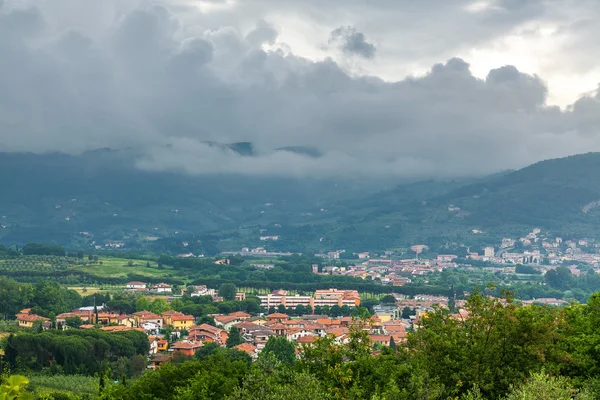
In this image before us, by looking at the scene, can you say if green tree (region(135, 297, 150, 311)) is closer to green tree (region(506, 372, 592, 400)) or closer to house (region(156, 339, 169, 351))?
house (region(156, 339, 169, 351))

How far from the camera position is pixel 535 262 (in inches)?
6245

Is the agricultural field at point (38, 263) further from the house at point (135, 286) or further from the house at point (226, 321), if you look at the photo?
the house at point (226, 321)

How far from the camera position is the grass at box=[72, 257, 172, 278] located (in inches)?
3812

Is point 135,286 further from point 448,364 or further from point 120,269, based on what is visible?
point 448,364

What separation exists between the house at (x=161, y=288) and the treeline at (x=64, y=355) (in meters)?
41.0

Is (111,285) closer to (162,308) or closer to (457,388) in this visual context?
(162,308)

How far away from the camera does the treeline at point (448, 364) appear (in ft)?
60.3

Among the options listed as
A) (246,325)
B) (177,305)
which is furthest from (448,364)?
(177,305)

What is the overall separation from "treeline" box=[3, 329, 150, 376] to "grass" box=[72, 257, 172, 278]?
5076 cm

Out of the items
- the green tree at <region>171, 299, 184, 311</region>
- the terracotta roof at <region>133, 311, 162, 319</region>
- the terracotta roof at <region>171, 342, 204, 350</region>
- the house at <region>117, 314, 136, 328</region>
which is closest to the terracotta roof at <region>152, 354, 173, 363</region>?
the terracotta roof at <region>171, 342, 204, 350</region>

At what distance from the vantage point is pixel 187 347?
161 ft

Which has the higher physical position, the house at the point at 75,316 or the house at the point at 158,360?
the house at the point at 75,316

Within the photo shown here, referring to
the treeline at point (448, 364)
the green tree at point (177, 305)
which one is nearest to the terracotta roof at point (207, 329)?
the green tree at point (177, 305)

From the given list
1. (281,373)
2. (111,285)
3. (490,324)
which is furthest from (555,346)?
(111,285)
